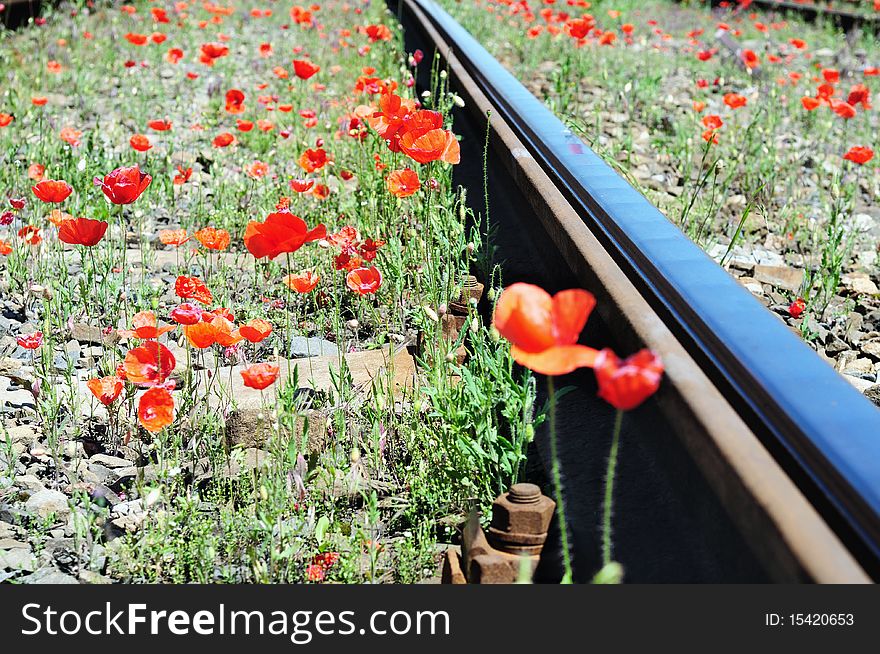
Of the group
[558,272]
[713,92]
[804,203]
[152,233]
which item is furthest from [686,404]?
[713,92]

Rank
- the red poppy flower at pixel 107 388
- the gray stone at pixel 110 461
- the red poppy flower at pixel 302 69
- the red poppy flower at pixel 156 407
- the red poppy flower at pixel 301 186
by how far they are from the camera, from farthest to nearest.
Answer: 1. the red poppy flower at pixel 302 69
2. the red poppy flower at pixel 301 186
3. the gray stone at pixel 110 461
4. the red poppy flower at pixel 107 388
5. the red poppy flower at pixel 156 407

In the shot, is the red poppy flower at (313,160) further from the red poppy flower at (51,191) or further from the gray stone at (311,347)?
the red poppy flower at (51,191)

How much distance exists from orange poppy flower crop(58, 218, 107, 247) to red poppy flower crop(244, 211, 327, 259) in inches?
20.9

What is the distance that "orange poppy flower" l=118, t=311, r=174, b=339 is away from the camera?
2604mm

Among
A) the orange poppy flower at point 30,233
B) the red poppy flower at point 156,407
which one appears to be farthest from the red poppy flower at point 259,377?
the orange poppy flower at point 30,233

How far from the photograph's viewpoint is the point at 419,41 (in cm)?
723

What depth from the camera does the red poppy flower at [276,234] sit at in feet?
8.45

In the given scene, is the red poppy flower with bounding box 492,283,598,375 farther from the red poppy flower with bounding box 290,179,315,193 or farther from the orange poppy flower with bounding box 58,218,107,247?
the red poppy flower with bounding box 290,179,315,193

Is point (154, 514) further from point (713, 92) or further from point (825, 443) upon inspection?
point (713, 92)

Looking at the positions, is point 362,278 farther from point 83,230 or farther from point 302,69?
point 302,69

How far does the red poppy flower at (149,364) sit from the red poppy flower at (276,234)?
337 millimetres

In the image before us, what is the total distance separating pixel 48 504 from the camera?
2.51 meters

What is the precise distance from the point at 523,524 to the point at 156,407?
2.98 ft

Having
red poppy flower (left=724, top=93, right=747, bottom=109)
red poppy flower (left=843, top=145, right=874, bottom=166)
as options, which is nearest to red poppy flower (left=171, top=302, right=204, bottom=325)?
red poppy flower (left=843, top=145, right=874, bottom=166)
